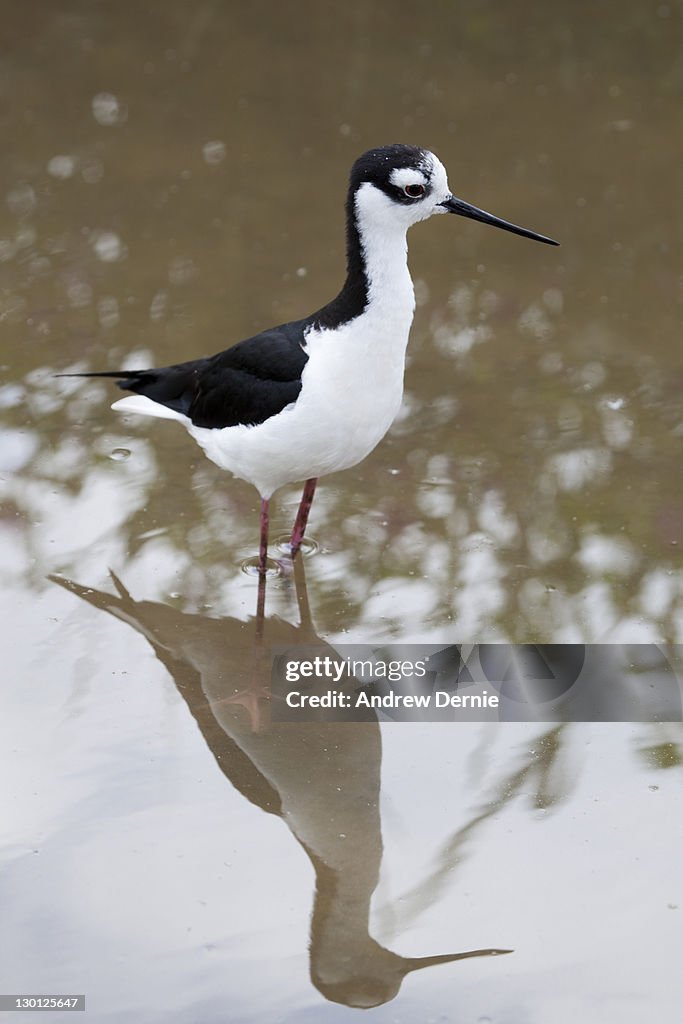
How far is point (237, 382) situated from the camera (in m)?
4.95

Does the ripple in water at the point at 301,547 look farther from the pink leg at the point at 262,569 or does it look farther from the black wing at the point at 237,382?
the black wing at the point at 237,382

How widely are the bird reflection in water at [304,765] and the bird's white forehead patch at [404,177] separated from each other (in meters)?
1.48

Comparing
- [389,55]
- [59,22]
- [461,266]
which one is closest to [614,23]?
[389,55]

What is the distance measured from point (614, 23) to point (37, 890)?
24.1 ft

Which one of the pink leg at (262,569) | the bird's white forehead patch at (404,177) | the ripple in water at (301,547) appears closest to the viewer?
the bird's white forehead patch at (404,177)

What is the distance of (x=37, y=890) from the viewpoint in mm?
3715

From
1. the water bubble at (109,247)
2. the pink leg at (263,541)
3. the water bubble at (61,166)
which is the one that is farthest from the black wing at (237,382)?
the water bubble at (61,166)

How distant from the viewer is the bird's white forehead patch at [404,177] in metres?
4.51

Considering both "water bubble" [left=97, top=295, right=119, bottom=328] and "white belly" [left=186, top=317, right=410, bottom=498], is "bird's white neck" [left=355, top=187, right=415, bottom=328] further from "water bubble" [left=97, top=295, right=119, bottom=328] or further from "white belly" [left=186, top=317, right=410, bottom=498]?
"water bubble" [left=97, top=295, right=119, bottom=328]

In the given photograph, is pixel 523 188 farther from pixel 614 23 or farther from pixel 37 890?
pixel 37 890

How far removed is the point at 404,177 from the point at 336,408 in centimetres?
77

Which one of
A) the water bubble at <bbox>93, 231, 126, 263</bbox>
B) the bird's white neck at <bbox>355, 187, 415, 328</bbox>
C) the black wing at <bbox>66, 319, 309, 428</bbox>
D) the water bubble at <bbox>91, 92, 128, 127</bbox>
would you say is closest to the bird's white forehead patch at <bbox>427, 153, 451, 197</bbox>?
the bird's white neck at <bbox>355, 187, 415, 328</bbox>

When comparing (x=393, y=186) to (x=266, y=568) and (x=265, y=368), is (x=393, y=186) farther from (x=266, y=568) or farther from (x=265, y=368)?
(x=266, y=568)

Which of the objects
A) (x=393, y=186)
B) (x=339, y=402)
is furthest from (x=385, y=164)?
(x=339, y=402)
